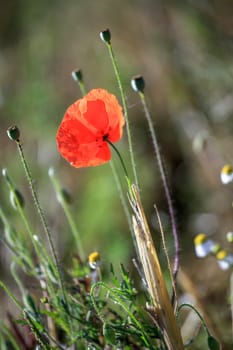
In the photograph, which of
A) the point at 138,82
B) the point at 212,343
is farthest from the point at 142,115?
the point at 212,343

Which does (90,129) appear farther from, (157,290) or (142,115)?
(142,115)

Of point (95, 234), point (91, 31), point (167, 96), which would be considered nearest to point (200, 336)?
point (95, 234)

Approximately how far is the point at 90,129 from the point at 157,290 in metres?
0.22

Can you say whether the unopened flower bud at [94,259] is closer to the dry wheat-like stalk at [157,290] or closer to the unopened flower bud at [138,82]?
the dry wheat-like stalk at [157,290]

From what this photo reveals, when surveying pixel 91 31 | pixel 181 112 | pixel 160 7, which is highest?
pixel 91 31

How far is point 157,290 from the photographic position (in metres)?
0.76

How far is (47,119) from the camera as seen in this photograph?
2896mm

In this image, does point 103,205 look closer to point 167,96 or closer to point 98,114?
point 167,96

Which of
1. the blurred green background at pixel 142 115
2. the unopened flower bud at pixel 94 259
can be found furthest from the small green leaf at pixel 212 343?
the blurred green background at pixel 142 115

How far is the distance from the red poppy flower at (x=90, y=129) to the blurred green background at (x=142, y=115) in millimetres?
540

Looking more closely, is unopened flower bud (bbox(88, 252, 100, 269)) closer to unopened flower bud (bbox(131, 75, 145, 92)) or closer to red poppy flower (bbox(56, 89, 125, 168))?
red poppy flower (bbox(56, 89, 125, 168))

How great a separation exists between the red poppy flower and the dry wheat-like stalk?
86 millimetres

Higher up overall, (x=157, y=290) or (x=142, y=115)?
(x=142, y=115)

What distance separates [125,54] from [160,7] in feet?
1.12
